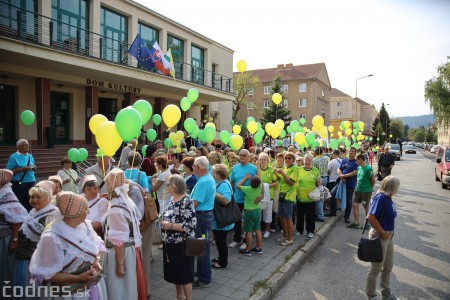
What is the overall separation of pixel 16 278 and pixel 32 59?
36.5 feet

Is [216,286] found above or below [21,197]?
below

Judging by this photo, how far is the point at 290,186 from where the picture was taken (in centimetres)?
579

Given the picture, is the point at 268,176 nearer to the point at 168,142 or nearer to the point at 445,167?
the point at 168,142

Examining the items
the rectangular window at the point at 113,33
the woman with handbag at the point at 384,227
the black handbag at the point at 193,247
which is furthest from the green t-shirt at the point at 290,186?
the rectangular window at the point at 113,33

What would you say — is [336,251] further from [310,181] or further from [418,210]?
[418,210]

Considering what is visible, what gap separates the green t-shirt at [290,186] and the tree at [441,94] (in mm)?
34328

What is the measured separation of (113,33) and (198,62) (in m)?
7.81

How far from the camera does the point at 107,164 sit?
534 cm

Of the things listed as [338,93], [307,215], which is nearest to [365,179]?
[307,215]

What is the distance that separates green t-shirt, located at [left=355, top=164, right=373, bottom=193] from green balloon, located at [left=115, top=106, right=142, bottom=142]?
220 inches

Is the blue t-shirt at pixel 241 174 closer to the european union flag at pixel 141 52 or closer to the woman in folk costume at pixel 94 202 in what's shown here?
the woman in folk costume at pixel 94 202

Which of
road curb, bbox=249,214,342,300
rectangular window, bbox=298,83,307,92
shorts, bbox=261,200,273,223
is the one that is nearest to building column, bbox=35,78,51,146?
shorts, bbox=261,200,273,223

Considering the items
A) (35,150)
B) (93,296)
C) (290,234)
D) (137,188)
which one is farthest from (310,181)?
(35,150)

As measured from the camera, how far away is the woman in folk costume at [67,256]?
7.40ft
